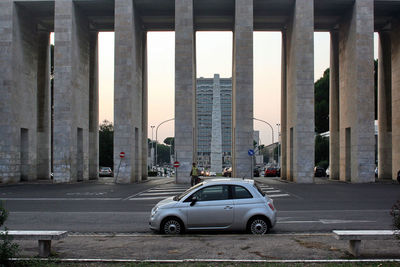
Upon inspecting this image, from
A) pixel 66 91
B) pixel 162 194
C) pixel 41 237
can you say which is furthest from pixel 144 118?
pixel 41 237

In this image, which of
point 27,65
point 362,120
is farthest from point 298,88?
point 27,65

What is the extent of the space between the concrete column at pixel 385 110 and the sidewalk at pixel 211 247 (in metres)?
33.2

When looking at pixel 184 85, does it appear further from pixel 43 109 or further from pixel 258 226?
pixel 258 226

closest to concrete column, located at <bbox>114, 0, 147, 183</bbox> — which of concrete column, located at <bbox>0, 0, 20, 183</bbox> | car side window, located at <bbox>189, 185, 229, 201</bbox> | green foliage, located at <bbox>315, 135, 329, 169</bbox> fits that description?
concrete column, located at <bbox>0, 0, 20, 183</bbox>

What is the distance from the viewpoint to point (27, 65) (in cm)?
3753

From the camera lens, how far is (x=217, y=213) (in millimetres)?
10617

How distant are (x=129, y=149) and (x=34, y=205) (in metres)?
16.6

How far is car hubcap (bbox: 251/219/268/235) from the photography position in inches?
416

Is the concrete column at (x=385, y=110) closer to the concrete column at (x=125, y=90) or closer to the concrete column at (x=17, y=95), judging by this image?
the concrete column at (x=125, y=90)

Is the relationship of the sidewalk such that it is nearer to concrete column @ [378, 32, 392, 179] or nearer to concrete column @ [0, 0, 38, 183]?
concrete column @ [0, 0, 38, 183]

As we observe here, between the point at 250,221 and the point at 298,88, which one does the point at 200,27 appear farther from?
the point at 250,221

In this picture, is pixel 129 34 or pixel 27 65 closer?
pixel 129 34

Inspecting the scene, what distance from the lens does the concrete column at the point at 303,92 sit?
3416cm

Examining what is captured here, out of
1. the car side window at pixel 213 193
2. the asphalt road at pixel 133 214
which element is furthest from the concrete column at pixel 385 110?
the car side window at pixel 213 193
